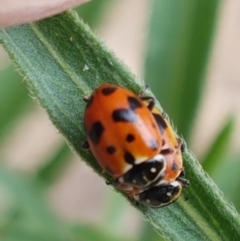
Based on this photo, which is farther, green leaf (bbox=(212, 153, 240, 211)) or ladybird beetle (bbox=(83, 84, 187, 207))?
green leaf (bbox=(212, 153, 240, 211))

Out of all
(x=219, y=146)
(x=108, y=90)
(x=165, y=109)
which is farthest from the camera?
(x=165, y=109)

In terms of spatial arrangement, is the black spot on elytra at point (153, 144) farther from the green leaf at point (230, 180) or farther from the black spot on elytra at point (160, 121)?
the green leaf at point (230, 180)

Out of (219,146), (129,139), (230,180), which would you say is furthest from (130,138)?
(230,180)

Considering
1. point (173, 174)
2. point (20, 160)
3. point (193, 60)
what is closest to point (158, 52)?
point (193, 60)

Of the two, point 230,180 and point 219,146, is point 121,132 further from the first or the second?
point 230,180

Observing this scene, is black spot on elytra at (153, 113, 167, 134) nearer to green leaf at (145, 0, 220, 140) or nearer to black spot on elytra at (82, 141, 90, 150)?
black spot on elytra at (82, 141, 90, 150)

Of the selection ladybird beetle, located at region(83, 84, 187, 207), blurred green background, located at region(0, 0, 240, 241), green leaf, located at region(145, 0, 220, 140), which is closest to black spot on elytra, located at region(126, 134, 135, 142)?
ladybird beetle, located at region(83, 84, 187, 207)

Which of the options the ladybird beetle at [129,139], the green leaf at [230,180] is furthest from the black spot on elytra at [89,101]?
the green leaf at [230,180]
